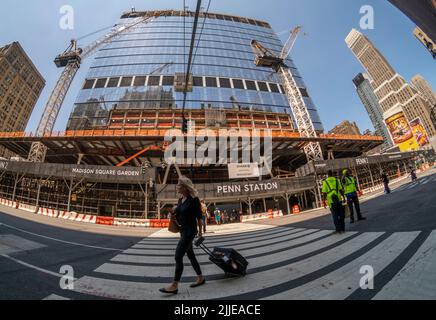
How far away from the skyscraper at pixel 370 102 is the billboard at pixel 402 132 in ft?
355

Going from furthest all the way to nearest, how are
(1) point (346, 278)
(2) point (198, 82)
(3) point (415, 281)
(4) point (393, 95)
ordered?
1. (4) point (393, 95)
2. (2) point (198, 82)
3. (1) point (346, 278)
4. (3) point (415, 281)

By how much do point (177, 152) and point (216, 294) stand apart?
25.5 metres

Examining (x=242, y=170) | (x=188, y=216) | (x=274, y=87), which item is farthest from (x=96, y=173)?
(x=274, y=87)

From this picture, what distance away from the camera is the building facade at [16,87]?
7244cm

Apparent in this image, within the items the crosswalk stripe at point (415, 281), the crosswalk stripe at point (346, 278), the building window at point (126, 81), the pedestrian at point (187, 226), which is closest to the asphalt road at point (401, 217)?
the crosswalk stripe at point (346, 278)

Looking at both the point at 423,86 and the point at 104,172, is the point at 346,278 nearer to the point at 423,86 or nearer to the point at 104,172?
the point at 104,172

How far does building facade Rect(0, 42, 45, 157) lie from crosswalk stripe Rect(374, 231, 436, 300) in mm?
104434

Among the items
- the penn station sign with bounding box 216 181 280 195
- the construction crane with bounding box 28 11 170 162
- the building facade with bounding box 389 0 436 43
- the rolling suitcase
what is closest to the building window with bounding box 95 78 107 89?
the construction crane with bounding box 28 11 170 162

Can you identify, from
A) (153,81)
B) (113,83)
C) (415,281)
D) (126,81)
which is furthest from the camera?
(153,81)

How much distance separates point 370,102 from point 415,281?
797ft

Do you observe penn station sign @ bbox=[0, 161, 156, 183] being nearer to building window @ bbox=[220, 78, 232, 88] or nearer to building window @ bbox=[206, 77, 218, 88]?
building window @ bbox=[206, 77, 218, 88]

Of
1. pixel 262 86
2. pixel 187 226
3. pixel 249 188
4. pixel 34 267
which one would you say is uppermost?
pixel 262 86

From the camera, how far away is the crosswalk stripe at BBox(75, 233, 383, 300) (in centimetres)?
254

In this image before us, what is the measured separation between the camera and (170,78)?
43.5 m
